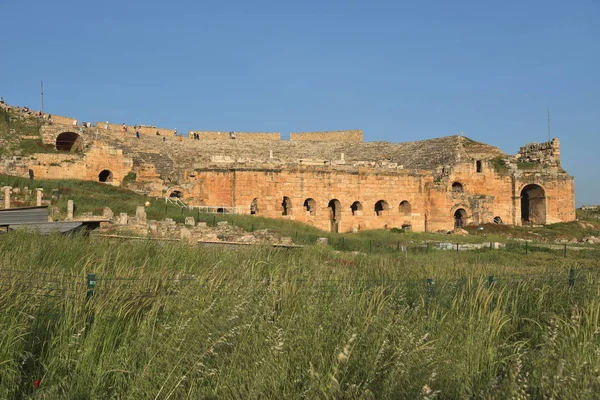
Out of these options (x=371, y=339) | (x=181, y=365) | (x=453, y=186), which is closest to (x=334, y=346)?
(x=371, y=339)

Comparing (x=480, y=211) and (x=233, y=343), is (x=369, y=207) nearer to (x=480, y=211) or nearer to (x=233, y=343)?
(x=480, y=211)

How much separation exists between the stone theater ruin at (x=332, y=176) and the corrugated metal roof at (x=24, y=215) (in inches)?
419

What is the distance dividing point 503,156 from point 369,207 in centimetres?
1257

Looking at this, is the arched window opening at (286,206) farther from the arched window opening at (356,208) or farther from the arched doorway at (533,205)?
the arched doorway at (533,205)

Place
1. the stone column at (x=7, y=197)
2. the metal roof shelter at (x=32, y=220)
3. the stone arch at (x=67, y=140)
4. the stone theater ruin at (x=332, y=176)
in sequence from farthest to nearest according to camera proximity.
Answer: the stone arch at (x=67, y=140) → the stone theater ruin at (x=332, y=176) → the stone column at (x=7, y=197) → the metal roof shelter at (x=32, y=220)

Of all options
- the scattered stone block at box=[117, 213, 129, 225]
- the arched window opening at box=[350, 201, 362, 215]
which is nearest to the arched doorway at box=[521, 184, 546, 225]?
the arched window opening at box=[350, 201, 362, 215]

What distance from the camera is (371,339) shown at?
5.77 metres

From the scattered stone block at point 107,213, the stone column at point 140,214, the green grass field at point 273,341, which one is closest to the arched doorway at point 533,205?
the stone column at point 140,214

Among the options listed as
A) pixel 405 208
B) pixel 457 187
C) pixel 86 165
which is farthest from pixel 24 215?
pixel 457 187

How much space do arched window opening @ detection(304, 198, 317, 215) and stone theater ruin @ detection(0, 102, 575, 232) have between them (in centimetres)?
7

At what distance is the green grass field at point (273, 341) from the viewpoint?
5.09m

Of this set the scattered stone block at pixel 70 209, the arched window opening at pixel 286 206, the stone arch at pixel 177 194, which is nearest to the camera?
the scattered stone block at pixel 70 209

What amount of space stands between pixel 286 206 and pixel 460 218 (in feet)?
38.1

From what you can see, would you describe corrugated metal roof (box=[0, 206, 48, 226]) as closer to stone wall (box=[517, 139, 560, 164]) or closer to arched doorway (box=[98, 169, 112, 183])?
arched doorway (box=[98, 169, 112, 183])
